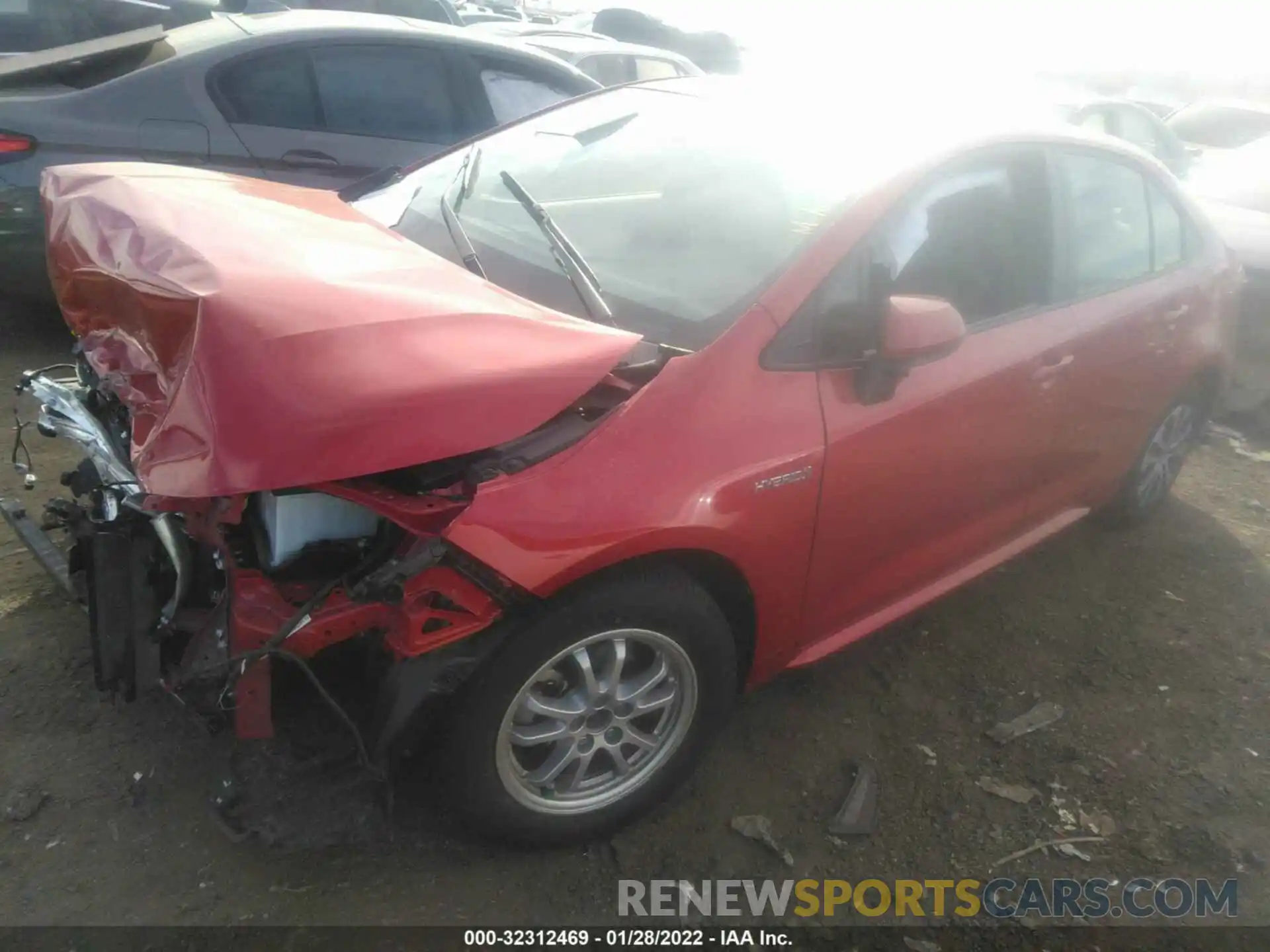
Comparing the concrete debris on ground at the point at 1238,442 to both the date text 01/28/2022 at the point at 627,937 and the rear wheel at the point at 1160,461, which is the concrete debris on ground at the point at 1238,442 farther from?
the date text 01/28/2022 at the point at 627,937

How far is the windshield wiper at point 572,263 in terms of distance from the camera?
243 centimetres

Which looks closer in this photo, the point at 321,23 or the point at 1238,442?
the point at 321,23

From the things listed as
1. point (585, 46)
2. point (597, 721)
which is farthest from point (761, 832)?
point (585, 46)

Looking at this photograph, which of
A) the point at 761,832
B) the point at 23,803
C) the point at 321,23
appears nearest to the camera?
the point at 23,803

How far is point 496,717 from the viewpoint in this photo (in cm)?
211

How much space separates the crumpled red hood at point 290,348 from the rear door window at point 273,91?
238 centimetres

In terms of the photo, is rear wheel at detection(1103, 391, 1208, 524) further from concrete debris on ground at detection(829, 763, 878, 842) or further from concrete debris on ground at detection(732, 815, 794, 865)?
concrete debris on ground at detection(732, 815, 794, 865)

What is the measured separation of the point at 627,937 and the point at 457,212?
209 cm

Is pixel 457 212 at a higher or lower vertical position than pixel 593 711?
higher

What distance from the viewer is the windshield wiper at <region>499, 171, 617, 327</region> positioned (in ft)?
7.98

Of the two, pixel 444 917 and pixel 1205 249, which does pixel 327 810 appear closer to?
pixel 444 917

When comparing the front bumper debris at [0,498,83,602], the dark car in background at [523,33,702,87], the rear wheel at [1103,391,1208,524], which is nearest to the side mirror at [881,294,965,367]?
the rear wheel at [1103,391,1208,524]

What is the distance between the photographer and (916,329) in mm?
2342

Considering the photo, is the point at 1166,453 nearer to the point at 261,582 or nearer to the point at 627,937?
the point at 627,937
